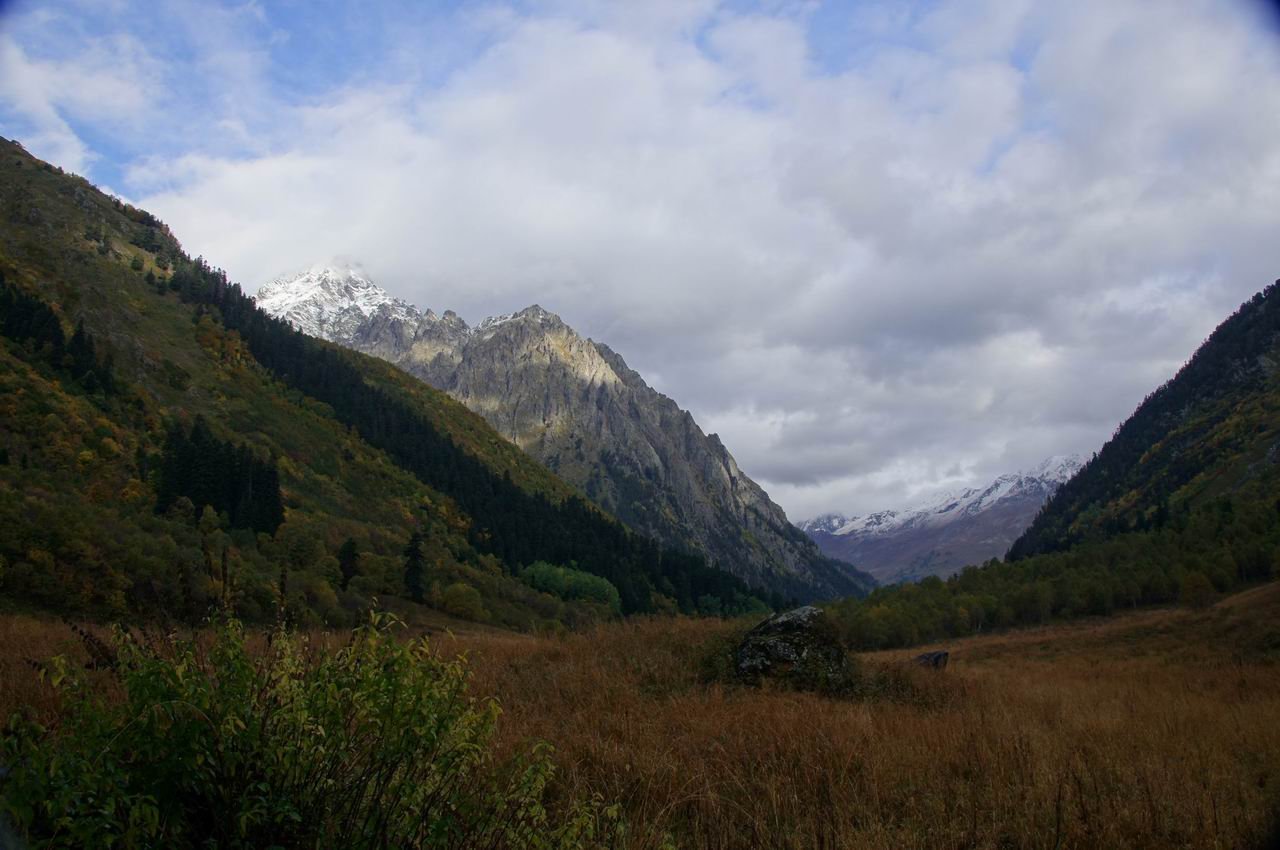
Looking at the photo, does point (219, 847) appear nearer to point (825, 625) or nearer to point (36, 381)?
point (825, 625)

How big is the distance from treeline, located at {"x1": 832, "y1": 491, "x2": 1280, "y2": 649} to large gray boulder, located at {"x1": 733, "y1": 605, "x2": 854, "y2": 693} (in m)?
46.3

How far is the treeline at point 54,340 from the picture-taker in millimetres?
71250

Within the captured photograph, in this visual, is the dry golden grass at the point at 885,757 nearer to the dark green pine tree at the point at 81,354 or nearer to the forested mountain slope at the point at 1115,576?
the forested mountain slope at the point at 1115,576

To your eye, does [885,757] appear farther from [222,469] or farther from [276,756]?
[222,469]

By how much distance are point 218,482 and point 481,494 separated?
62252 millimetres

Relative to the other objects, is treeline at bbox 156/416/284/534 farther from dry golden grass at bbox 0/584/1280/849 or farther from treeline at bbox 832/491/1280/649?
dry golden grass at bbox 0/584/1280/849

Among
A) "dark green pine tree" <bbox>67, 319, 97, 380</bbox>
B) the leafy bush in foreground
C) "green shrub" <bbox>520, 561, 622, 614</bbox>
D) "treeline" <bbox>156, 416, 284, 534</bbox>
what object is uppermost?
"dark green pine tree" <bbox>67, 319, 97, 380</bbox>

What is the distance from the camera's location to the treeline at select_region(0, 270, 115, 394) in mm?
71250

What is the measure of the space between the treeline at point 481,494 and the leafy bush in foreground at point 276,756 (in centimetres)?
10249

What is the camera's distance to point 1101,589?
64812 mm

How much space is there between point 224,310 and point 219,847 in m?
153

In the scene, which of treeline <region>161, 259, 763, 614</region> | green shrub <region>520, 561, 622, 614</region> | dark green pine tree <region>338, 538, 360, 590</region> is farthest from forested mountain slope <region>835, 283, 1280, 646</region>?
treeline <region>161, 259, 763, 614</region>

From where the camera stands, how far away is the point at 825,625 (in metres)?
13.3

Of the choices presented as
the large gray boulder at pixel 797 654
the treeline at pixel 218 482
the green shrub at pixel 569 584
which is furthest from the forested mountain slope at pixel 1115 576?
the treeline at pixel 218 482
